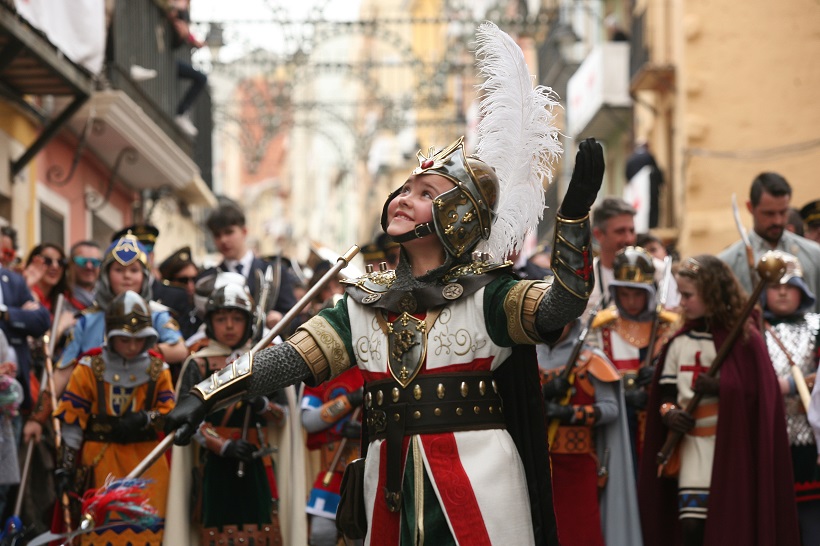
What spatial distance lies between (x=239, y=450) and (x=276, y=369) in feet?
8.15

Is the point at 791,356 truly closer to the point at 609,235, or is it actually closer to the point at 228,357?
the point at 609,235

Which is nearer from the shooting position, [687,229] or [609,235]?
[609,235]

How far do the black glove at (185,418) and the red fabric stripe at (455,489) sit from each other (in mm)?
780

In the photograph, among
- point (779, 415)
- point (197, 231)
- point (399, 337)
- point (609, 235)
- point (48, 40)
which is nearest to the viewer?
point (399, 337)

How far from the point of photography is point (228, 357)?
8609 millimetres

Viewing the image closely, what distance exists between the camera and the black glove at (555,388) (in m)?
8.49

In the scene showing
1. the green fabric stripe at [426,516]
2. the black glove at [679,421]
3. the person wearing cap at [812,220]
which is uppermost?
the person wearing cap at [812,220]

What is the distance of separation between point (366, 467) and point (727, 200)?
17.3 m

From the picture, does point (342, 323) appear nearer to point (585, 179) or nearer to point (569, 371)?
point (585, 179)

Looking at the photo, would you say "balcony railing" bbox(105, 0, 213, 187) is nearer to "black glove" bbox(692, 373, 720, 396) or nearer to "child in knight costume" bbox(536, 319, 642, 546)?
"child in knight costume" bbox(536, 319, 642, 546)

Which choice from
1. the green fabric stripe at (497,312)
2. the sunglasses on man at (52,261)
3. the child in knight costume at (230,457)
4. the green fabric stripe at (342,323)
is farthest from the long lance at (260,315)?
the green fabric stripe at (497,312)

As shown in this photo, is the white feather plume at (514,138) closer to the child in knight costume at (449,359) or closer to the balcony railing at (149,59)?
the child in knight costume at (449,359)

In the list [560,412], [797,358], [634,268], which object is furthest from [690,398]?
[634,268]

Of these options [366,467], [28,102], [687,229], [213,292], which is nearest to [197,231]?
[687,229]
